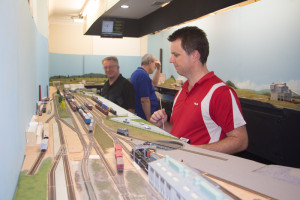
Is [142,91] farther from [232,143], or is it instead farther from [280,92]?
[232,143]

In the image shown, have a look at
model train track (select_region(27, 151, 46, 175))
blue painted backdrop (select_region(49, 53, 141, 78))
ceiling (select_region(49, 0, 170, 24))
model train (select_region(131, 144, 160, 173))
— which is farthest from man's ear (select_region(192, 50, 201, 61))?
blue painted backdrop (select_region(49, 53, 141, 78))

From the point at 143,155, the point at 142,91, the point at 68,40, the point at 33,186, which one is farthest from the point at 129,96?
the point at 68,40

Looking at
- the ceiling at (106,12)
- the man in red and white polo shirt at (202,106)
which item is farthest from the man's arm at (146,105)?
the man in red and white polo shirt at (202,106)

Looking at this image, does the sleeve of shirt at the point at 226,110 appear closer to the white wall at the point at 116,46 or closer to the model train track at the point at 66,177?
the model train track at the point at 66,177

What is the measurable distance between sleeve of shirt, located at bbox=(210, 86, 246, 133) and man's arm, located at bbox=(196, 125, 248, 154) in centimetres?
5

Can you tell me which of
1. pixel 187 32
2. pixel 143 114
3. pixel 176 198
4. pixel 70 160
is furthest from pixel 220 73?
pixel 176 198

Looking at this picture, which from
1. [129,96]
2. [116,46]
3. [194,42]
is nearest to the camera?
[194,42]

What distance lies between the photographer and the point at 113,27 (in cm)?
686

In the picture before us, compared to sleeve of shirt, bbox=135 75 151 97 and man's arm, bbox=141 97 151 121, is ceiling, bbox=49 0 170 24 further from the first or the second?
man's arm, bbox=141 97 151 121

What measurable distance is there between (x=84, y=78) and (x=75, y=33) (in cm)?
182

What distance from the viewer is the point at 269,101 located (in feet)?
14.3

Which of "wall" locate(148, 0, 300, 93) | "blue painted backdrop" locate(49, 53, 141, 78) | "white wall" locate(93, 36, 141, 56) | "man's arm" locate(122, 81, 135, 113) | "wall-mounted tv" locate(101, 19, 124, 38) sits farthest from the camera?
"white wall" locate(93, 36, 141, 56)

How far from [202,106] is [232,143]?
37 cm

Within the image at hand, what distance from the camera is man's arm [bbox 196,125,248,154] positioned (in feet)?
6.47
